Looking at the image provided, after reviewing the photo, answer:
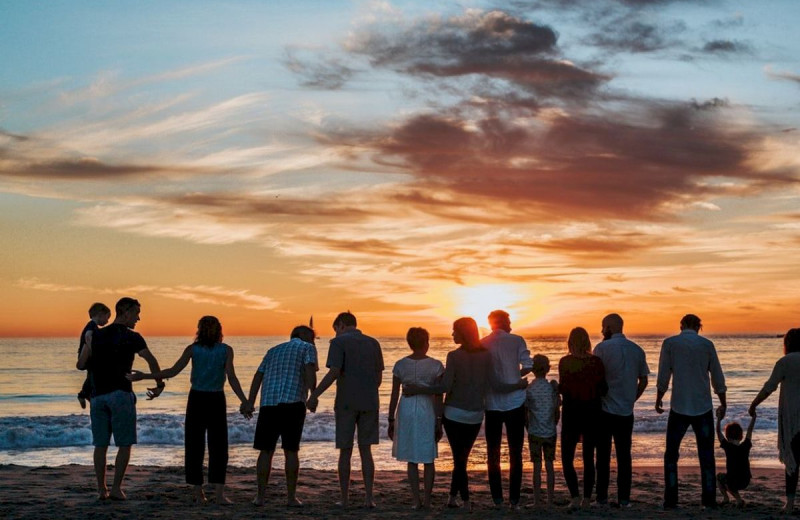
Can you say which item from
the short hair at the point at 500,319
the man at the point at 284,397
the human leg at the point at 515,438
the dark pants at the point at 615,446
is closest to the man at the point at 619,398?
the dark pants at the point at 615,446

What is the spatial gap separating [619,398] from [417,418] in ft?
7.12

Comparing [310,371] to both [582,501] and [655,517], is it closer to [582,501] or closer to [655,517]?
[582,501]

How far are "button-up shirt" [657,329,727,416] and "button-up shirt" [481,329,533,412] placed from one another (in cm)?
155

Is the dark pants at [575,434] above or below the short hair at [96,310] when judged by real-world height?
below

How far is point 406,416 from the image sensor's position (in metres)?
9.02

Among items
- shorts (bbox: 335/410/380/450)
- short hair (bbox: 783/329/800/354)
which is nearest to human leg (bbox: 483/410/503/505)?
shorts (bbox: 335/410/380/450)

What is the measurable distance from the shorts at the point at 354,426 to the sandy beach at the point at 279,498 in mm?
737

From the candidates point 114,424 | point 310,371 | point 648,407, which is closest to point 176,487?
point 114,424

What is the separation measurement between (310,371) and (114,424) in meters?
2.11

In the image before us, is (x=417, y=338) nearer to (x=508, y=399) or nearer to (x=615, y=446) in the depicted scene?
(x=508, y=399)

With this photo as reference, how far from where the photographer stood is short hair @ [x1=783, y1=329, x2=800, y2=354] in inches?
366

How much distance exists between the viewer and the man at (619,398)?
9.09m

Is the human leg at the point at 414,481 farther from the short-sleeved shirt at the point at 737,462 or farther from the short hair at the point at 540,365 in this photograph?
the short-sleeved shirt at the point at 737,462

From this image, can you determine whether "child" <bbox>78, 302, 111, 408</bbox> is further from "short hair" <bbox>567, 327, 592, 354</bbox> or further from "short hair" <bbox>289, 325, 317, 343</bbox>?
"short hair" <bbox>567, 327, 592, 354</bbox>
